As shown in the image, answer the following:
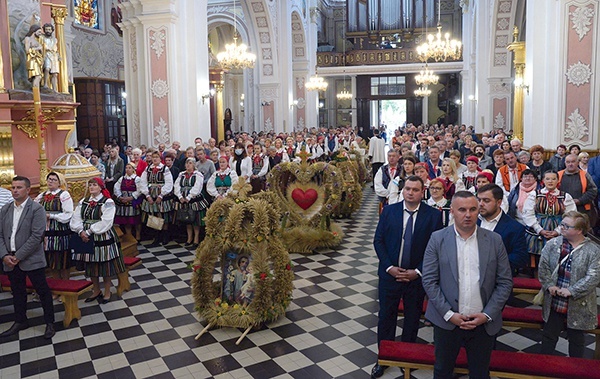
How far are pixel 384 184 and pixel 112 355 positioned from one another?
15.3 ft

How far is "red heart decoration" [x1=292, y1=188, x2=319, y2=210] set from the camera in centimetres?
943

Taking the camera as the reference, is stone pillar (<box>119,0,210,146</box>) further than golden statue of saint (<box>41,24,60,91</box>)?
Yes

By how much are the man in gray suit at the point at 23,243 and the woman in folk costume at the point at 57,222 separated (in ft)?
2.89

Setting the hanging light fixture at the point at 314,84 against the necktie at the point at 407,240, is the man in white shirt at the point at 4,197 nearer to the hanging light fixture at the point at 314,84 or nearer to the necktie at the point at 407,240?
the necktie at the point at 407,240

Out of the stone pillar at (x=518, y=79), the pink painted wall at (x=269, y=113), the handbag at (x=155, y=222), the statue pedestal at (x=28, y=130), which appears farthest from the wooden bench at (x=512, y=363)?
the pink painted wall at (x=269, y=113)

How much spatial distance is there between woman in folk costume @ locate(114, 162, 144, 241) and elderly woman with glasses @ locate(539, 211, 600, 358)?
7191mm

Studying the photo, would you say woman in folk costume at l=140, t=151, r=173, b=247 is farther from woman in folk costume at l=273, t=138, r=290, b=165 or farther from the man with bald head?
the man with bald head

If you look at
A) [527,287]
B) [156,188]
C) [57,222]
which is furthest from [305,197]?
[527,287]

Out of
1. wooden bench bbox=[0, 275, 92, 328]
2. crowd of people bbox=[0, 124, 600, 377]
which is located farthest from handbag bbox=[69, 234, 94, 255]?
wooden bench bbox=[0, 275, 92, 328]

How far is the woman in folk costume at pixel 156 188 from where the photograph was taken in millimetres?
9492

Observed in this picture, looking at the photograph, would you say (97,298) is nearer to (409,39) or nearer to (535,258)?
(535,258)

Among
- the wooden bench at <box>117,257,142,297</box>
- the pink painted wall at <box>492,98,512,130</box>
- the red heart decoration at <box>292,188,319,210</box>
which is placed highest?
the pink painted wall at <box>492,98,512,130</box>

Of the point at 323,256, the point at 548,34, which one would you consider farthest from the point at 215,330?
the point at 548,34

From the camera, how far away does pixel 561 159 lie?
32.0 feet
